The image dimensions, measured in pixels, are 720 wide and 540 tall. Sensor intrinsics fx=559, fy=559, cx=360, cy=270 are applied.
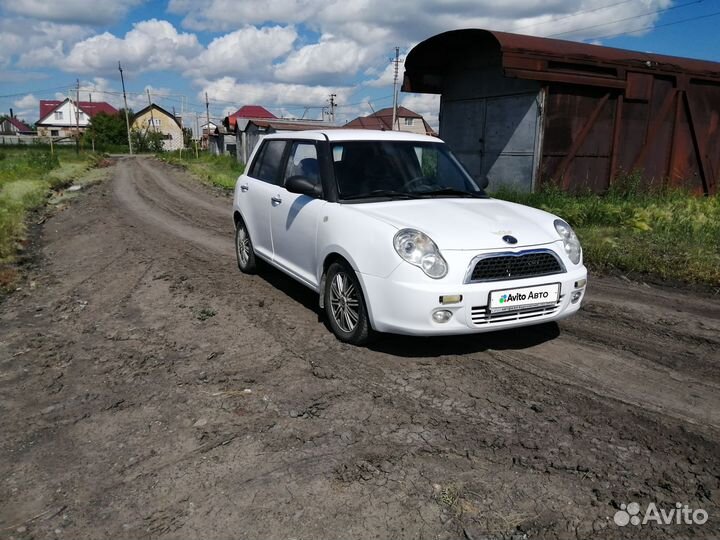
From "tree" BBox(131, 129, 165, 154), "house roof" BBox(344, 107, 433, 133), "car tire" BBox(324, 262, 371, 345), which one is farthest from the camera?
"tree" BBox(131, 129, 165, 154)

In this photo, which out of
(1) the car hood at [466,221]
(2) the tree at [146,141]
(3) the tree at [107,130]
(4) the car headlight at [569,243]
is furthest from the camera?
(2) the tree at [146,141]

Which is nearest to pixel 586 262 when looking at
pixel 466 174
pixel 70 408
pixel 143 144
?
pixel 466 174

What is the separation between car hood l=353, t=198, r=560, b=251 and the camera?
13.5 ft

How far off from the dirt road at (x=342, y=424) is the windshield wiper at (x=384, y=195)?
1231 mm

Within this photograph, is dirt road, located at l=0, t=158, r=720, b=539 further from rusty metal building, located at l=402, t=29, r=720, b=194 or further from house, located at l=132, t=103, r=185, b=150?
house, located at l=132, t=103, r=185, b=150

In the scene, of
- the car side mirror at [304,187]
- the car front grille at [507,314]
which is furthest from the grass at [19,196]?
the car front grille at [507,314]

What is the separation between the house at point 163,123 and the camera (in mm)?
92375

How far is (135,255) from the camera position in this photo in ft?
28.7

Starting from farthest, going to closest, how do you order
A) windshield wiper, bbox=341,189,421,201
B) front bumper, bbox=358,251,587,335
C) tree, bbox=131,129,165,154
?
tree, bbox=131,129,165,154
windshield wiper, bbox=341,189,421,201
front bumper, bbox=358,251,587,335

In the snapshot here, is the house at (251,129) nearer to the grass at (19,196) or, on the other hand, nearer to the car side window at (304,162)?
the grass at (19,196)
